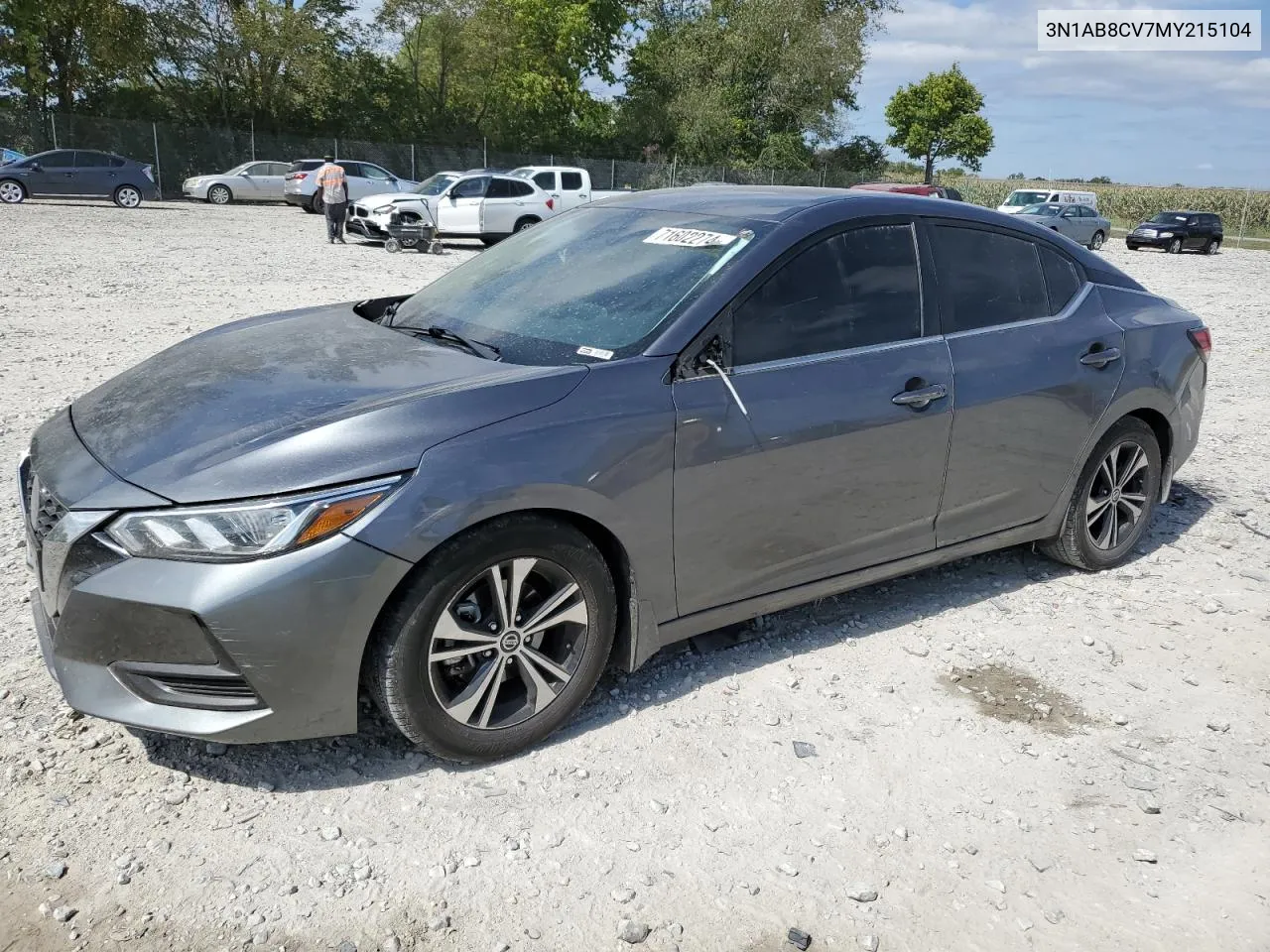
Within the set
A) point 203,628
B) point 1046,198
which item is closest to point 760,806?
point 203,628

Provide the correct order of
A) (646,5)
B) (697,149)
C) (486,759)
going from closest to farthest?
(486,759) < (697,149) < (646,5)

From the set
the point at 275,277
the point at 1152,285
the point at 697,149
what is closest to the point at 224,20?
the point at 697,149

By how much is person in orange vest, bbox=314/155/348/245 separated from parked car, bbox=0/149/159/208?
10.4 m

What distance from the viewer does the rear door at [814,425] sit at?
339 cm

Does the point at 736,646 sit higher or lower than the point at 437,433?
lower

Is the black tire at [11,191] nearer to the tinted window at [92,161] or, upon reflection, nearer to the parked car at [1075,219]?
the tinted window at [92,161]

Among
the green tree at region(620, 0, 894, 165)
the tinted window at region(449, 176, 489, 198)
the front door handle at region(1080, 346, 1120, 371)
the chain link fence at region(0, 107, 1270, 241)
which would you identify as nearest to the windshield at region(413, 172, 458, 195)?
the tinted window at region(449, 176, 489, 198)

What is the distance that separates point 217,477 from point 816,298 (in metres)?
2.12

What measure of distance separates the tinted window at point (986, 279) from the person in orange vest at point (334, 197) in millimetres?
17129

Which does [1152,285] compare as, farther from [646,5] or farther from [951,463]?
[646,5]

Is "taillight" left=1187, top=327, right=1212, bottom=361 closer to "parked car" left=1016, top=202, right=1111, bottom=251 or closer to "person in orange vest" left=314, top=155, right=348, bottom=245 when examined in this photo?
"person in orange vest" left=314, top=155, right=348, bottom=245

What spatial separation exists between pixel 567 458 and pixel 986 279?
2195 millimetres

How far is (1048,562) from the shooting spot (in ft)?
16.8

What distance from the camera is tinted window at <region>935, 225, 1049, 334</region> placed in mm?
4129
